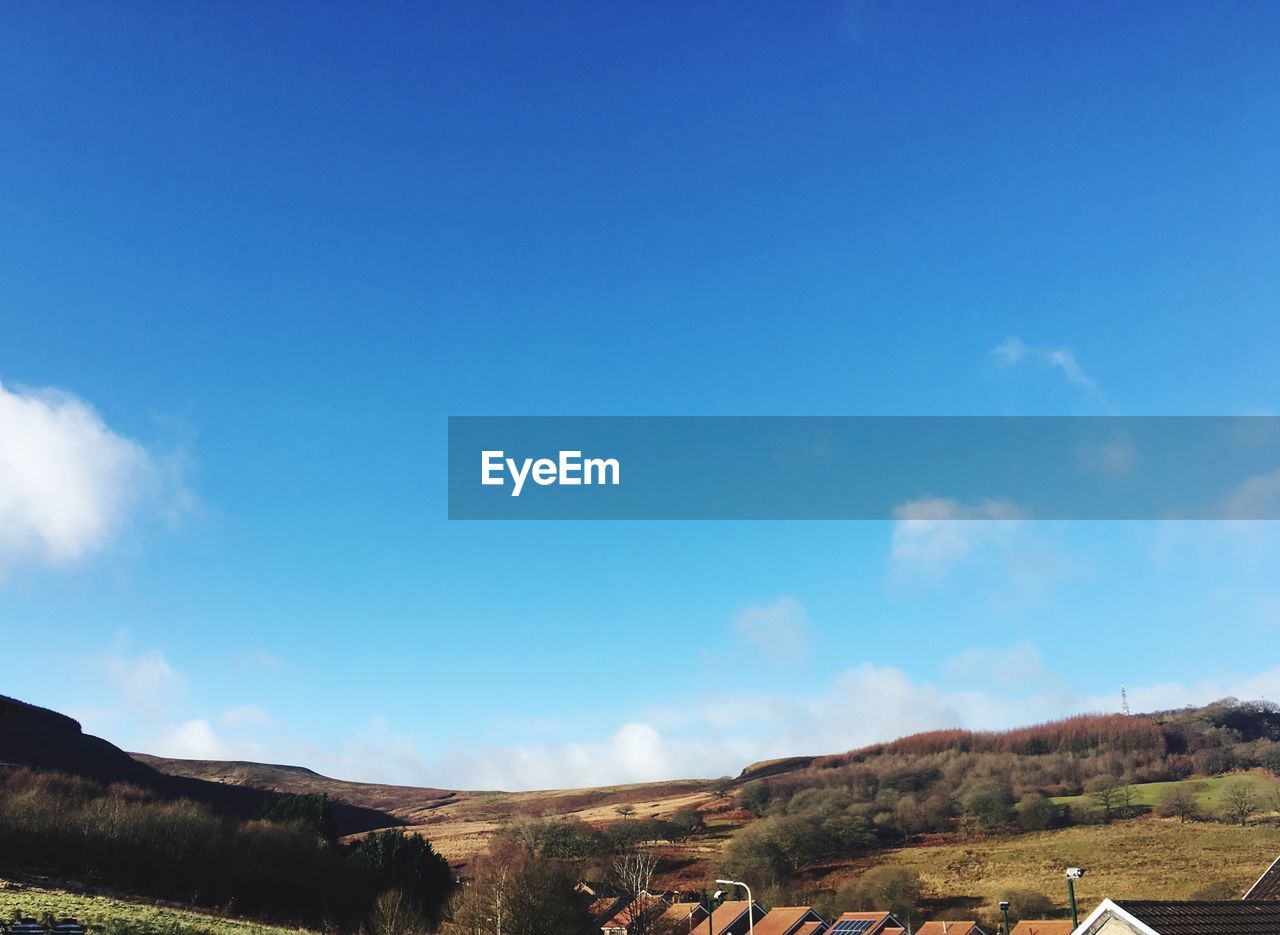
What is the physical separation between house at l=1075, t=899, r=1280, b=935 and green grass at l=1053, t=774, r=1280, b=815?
423ft

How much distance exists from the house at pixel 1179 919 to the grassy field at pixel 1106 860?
243 ft

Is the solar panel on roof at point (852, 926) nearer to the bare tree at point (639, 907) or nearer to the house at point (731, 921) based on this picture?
the house at point (731, 921)

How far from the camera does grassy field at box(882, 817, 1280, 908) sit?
311 feet

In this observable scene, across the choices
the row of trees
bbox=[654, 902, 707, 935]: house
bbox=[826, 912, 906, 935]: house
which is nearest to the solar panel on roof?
bbox=[826, 912, 906, 935]: house

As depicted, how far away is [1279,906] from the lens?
2433 cm

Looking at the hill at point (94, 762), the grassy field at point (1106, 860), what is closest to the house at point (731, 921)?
the grassy field at point (1106, 860)

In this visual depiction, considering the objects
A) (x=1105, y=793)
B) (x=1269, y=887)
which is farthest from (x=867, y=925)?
(x=1105, y=793)

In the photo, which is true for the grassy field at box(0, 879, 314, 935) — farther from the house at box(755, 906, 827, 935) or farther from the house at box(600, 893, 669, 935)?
the house at box(755, 906, 827, 935)

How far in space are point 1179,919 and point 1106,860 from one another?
100987mm

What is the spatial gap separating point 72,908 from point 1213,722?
210 m

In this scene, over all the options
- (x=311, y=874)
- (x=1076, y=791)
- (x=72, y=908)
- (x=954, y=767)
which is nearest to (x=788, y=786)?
(x=954, y=767)

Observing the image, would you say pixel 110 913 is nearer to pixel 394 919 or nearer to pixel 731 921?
pixel 394 919

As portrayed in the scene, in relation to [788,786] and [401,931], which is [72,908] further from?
[788,786]

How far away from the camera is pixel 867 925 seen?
70.9m
